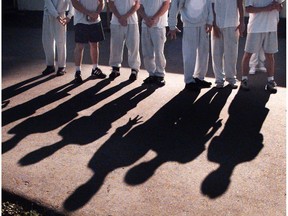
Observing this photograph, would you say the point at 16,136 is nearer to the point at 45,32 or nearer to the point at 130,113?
the point at 130,113

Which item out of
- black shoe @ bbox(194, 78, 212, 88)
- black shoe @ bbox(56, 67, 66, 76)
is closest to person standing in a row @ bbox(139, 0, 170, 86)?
black shoe @ bbox(194, 78, 212, 88)

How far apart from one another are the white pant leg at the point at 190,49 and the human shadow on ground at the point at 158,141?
546 mm

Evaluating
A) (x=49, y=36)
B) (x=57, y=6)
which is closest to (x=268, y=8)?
(x=57, y=6)

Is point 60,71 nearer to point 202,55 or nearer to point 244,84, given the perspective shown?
point 202,55

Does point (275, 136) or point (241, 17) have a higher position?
point (241, 17)

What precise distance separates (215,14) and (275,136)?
223cm

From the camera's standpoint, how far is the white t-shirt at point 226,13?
5.95m

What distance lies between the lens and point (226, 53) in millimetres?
6219

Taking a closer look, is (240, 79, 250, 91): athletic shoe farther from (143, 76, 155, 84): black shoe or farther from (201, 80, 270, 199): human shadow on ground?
(143, 76, 155, 84): black shoe

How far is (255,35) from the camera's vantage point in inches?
240

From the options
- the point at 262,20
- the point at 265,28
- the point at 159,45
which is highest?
the point at 262,20

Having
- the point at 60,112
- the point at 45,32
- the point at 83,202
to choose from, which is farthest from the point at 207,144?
the point at 45,32

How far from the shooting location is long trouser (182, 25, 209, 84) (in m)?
6.18

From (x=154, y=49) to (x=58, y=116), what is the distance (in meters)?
2.08
